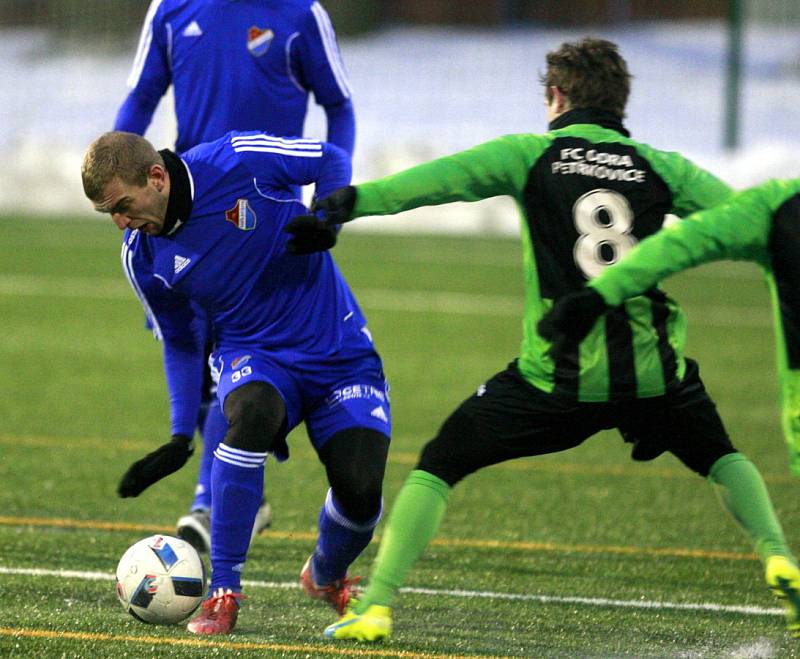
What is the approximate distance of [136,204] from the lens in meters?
4.62

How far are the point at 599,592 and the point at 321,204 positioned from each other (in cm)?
184

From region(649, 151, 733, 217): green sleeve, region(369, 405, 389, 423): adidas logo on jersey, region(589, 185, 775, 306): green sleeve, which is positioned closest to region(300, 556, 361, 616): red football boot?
region(369, 405, 389, 423): adidas logo on jersey

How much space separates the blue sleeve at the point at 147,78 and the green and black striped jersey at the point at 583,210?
1855 millimetres

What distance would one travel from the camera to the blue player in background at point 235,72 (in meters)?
5.75

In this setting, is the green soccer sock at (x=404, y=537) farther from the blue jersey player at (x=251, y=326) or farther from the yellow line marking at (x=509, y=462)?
the yellow line marking at (x=509, y=462)

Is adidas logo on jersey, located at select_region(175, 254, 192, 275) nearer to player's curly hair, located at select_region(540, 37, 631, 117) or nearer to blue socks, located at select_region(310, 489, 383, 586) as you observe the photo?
blue socks, located at select_region(310, 489, 383, 586)

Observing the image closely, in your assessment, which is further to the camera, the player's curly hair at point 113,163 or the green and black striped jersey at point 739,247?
the player's curly hair at point 113,163

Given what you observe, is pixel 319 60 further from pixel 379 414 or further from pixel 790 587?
pixel 790 587

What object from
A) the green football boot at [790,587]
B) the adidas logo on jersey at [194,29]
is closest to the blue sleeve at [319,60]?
the adidas logo on jersey at [194,29]

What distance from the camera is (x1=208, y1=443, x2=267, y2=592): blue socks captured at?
4.58 meters

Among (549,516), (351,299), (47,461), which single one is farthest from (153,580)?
(47,461)

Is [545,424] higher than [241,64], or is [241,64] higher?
[241,64]

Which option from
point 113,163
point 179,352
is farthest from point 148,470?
point 113,163

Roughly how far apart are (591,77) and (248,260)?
1237mm
